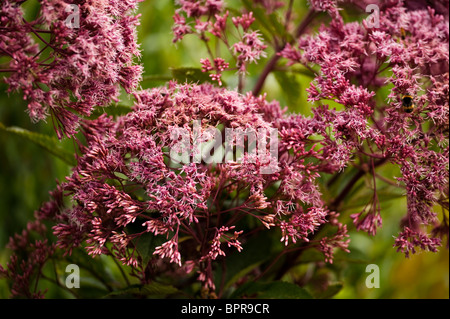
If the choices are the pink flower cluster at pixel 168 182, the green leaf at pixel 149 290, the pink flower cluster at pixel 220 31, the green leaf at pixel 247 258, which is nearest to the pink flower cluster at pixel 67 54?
the pink flower cluster at pixel 168 182

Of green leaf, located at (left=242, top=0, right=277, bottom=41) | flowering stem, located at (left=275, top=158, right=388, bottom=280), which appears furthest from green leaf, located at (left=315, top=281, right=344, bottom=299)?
green leaf, located at (left=242, top=0, right=277, bottom=41)

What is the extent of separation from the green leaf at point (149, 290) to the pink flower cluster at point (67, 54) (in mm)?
299

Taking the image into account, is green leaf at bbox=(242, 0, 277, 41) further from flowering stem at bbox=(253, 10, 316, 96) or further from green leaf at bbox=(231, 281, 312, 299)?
green leaf at bbox=(231, 281, 312, 299)

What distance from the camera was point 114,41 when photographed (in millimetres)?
717

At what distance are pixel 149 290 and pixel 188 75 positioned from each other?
0.44 m

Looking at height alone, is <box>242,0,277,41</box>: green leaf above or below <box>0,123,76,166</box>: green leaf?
above

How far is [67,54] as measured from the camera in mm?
695

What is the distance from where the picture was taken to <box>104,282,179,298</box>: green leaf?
82 centimetres

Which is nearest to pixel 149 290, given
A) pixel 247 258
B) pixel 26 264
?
pixel 247 258

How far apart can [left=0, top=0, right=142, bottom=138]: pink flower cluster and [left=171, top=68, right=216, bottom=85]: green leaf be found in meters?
0.18

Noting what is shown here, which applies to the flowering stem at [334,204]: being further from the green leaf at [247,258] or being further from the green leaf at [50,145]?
the green leaf at [50,145]

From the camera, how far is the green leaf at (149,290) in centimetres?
82

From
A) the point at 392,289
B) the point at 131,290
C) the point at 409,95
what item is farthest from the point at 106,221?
the point at 392,289
